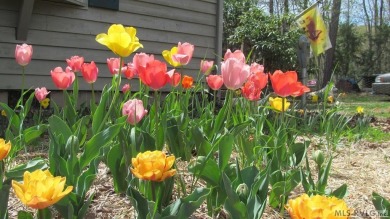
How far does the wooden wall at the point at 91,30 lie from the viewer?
5.23 metres

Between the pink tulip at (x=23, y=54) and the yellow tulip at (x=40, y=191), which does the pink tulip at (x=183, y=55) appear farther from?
the yellow tulip at (x=40, y=191)

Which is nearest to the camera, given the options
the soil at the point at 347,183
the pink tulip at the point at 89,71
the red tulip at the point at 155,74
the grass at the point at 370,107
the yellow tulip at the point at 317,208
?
the yellow tulip at the point at 317,208

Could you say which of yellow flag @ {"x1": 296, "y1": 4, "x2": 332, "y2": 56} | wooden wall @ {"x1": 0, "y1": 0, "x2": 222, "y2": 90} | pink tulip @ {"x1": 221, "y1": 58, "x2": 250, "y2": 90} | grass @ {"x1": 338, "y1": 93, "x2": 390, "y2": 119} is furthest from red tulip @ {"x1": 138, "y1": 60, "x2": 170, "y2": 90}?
yellow flag @ {"x1": 296, "y1": 4, "x2": 332, "y2": 56}

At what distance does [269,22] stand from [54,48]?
347 inches

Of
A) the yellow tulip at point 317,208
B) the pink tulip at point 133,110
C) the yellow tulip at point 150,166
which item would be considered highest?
the pink tulip at point 133,110

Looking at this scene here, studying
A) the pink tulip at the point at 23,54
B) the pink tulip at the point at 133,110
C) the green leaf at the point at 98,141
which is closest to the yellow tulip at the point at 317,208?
the green leaf at the point at 98,141

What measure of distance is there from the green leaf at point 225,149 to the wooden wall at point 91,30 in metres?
3.97

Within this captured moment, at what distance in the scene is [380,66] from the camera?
24.8 metres

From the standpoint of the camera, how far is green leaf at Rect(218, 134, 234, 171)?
146 centimetres

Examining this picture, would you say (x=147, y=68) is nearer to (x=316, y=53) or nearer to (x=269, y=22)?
(x=316, y=53)

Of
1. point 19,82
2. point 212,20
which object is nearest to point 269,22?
point 212,20

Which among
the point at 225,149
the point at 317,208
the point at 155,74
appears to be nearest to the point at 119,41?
the point at 155,74

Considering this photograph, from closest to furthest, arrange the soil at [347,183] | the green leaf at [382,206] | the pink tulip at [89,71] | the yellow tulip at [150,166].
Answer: the yellow tulip at [150,166]
the green leaf at [382,206]
the soil at [347,183]
the pink tulip at [89,71]

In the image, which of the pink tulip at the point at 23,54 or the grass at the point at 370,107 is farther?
the grass at the point at 370,107
